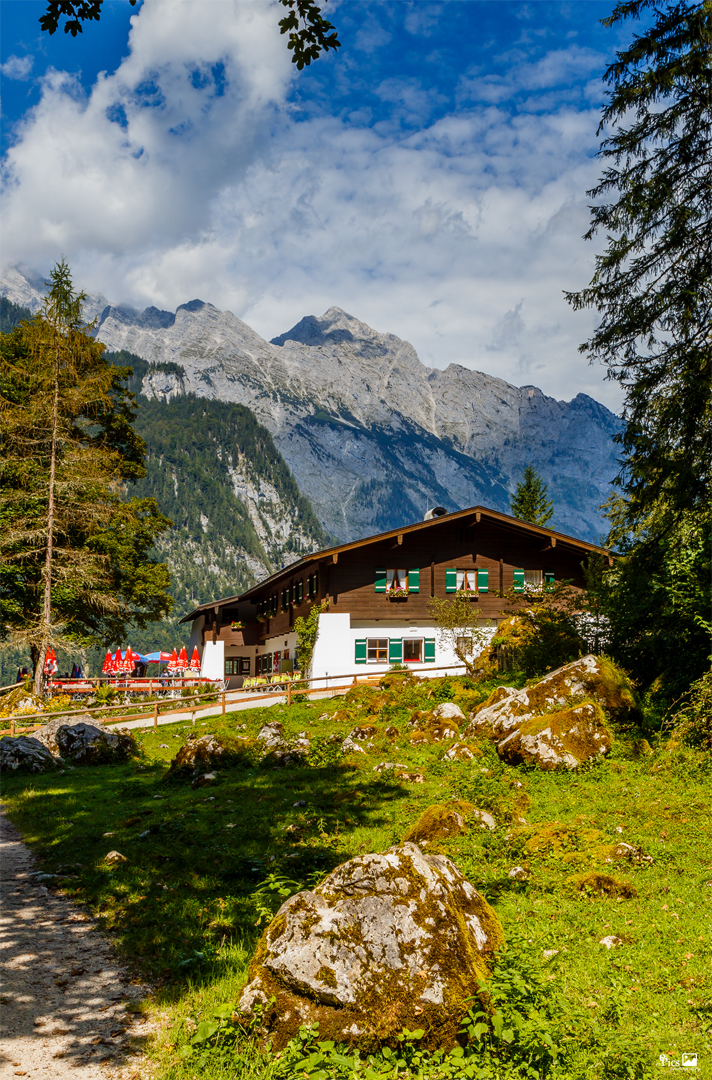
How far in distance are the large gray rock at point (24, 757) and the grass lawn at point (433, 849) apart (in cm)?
59

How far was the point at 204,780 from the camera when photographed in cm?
1558

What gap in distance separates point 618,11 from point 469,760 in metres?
17.4

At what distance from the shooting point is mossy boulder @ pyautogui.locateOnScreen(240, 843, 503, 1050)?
4.96m

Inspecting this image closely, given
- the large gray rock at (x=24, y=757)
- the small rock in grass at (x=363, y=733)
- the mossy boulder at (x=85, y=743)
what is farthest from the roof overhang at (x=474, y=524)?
the large gray rock at (x=24, y=757)

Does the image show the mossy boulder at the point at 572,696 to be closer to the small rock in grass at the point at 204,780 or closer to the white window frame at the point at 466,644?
the small rock in grass at the point at 204,780

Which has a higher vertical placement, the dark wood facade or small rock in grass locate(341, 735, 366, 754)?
the dark wood facade

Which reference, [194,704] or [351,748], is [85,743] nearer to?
[351,748]

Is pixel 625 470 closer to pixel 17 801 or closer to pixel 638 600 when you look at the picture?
pixel 638 600

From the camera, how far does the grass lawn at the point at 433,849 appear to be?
5.25m

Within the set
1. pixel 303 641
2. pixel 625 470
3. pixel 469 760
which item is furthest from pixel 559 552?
pixel 469 760

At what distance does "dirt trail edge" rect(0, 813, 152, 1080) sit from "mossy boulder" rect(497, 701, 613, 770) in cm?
939

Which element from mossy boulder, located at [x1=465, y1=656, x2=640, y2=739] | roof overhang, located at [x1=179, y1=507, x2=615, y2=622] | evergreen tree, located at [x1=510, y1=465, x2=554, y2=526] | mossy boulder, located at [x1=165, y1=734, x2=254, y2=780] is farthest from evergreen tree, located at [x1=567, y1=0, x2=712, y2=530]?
evergreen tree, located at [x1=510, y1=465, x2=554, y2=526]

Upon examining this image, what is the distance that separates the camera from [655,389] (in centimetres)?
1680

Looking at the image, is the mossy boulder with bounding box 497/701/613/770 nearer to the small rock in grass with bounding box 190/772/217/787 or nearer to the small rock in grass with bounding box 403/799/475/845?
the small rock in grass with bounding box 403/799/475/845
